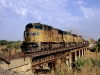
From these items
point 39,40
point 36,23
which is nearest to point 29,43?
point 39,40

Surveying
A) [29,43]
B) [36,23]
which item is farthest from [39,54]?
[36,23]

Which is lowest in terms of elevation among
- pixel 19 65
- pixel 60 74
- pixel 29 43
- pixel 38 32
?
pixel 60 74

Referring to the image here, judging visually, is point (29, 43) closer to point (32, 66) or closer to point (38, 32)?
point (38, 32)

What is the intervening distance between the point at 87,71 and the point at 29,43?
820cm

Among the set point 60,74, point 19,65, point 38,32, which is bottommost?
point 60,74

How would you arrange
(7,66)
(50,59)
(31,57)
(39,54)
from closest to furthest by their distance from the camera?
(7,66) → (31,57) → (39,54) → (50,59)

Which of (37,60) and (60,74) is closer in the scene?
(60,74)

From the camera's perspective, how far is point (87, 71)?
1070cm

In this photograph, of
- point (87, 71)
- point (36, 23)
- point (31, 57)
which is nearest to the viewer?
point (87, 71)

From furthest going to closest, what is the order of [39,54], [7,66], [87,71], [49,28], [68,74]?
[49,28] → [39,54] → [68,74] → [87,71] → [7,66]

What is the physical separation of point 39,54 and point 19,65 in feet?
9.96

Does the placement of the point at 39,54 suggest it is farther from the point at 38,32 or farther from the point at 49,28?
the point at 49,28

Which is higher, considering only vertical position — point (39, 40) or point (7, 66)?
point (39, 40)

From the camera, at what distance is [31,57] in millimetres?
12453
